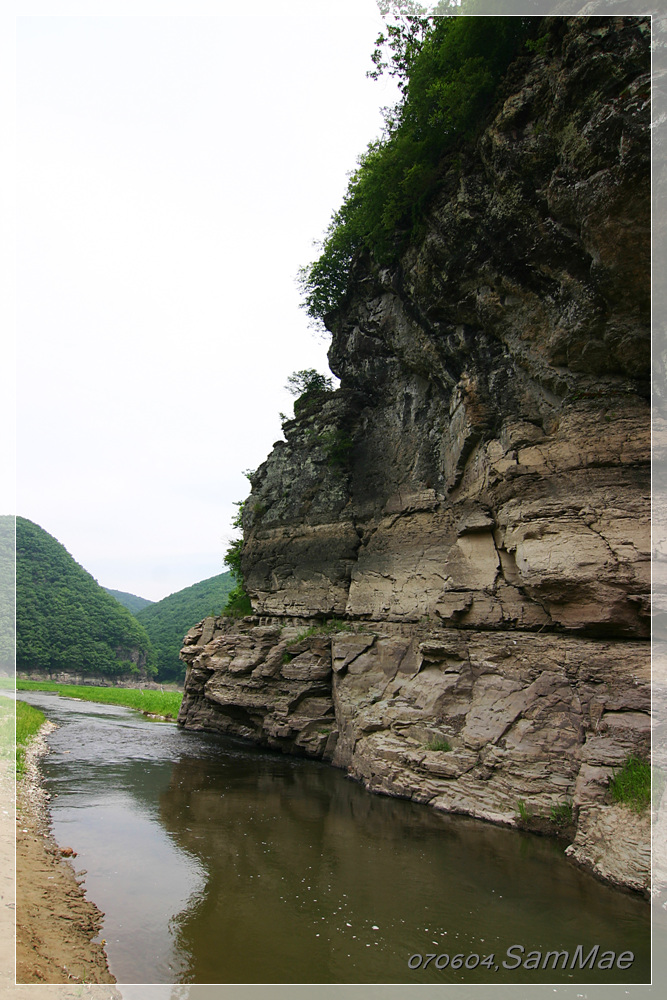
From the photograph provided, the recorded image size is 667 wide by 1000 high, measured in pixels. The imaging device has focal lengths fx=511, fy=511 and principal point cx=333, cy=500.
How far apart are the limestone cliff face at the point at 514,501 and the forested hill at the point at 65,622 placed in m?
70.8

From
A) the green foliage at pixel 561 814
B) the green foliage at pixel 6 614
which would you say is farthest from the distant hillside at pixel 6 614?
the green foliage at pixel 561 814

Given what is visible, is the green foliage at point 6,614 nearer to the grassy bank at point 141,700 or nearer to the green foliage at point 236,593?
the grassy bank at point 141,700

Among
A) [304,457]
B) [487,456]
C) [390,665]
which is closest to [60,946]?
[390,665]

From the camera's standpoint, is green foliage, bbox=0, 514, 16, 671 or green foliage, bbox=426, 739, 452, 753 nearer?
green foliage, bbox=426, 739, 452, 753

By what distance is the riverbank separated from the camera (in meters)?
5.34

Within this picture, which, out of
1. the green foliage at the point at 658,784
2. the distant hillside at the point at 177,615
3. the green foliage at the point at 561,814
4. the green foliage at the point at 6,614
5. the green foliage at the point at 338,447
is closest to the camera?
the green foliage at the point at 658,784

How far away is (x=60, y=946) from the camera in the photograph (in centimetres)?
584

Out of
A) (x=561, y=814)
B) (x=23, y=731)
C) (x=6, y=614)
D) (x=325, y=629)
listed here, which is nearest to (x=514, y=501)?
(x=561, y=814)

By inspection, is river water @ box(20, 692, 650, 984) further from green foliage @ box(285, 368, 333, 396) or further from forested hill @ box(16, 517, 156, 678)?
forested hill @ box(16, 517, 156, 678)

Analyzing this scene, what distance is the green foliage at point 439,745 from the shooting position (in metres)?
12.9

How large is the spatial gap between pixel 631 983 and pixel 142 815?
9.72m

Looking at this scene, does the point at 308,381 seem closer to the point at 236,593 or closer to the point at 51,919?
the point at 236,593

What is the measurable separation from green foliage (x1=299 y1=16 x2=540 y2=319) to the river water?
17632 millimetres

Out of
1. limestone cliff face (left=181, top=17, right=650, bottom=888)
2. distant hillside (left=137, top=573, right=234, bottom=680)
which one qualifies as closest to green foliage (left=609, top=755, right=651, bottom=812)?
limestone cliff face (left=181, top=17, right=650, bottom=888)
